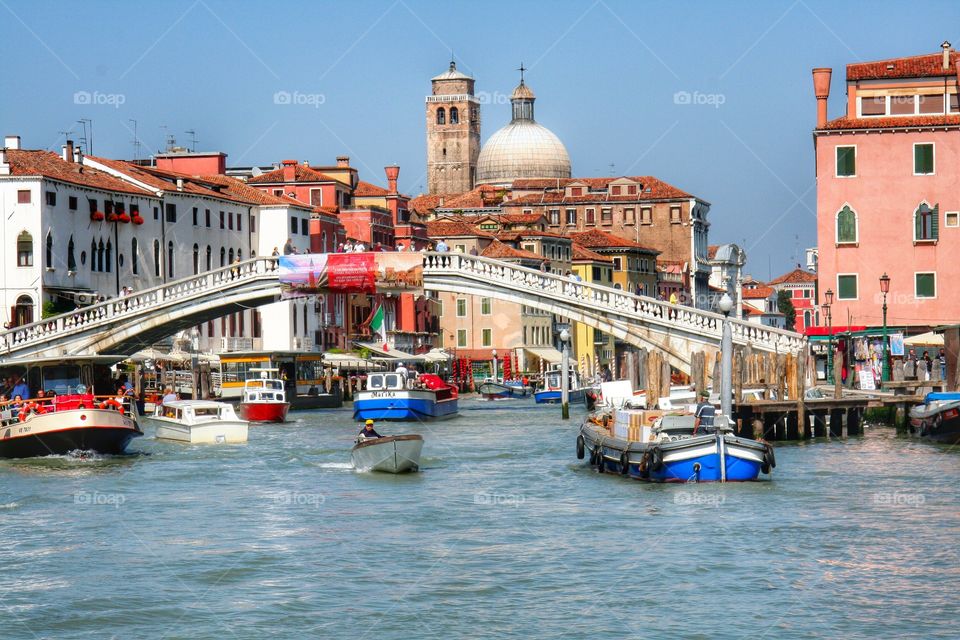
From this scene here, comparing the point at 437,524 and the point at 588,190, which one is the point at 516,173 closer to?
the point at 588,190

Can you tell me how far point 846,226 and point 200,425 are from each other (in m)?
17.4

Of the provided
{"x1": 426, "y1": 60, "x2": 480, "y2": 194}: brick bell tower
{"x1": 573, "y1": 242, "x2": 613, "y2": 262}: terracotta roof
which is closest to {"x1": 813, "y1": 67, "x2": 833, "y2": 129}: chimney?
{"x1": 573, "y1": 242, "x2": 613, "y2": 262}: terracotta roof

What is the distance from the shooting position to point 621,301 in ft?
132

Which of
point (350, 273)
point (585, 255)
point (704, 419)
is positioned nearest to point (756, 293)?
point (585, 255)

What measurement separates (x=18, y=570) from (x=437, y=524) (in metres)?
5.26

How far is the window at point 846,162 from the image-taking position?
43.6 metres

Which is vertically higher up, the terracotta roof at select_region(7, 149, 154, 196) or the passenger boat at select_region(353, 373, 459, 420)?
the terracotta roof at select_region(7, 149, 154, 196)

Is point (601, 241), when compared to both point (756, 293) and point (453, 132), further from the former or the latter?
point (756, 293)

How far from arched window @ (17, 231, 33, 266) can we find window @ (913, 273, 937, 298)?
23275 mm

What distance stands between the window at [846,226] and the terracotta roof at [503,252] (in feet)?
120

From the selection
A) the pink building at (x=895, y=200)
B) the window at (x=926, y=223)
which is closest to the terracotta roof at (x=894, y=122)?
the pink building at (x=895, y=200)

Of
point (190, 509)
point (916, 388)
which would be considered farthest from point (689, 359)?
point (190, 509)

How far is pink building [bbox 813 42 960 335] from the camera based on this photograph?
4328cm

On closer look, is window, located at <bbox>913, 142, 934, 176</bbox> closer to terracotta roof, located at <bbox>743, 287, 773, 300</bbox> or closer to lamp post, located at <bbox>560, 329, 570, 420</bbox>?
lamp post, located at <bbox>560, 329, 570, 420</bbox>
